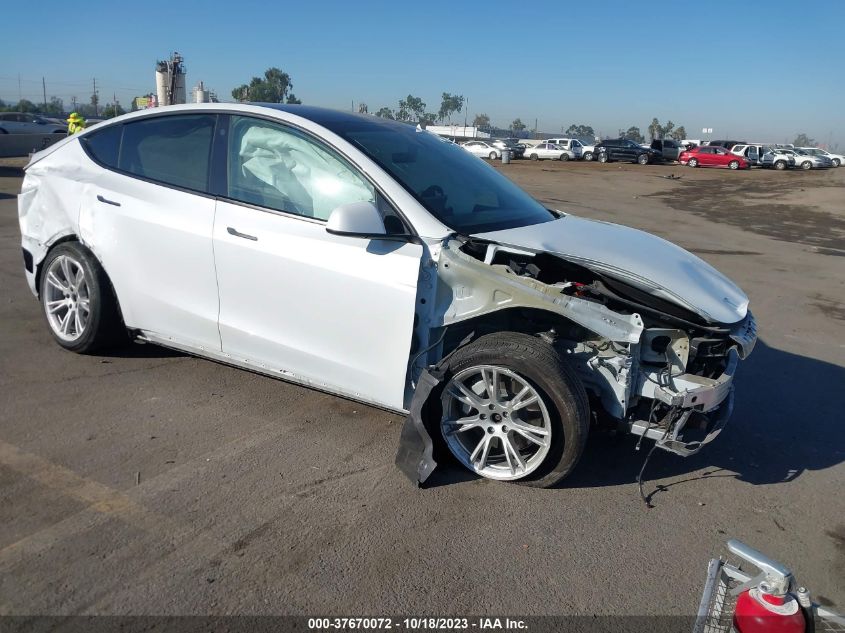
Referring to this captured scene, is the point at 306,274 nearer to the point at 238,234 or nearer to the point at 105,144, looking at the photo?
the point at 238,234

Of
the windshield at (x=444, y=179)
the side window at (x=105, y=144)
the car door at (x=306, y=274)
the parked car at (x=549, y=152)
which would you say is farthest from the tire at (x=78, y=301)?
the parked car at (x=549, y=152)

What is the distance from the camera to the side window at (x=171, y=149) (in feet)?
14.7

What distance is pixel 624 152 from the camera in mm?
49969

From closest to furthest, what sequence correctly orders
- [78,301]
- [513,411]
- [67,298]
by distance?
[513,411] → [78,301] → [67,298]

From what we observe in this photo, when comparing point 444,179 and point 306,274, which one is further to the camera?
point 444,179

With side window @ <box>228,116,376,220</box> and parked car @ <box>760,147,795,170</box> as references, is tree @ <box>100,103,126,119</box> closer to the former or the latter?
parked car @ <box>760,147,795,170</box>

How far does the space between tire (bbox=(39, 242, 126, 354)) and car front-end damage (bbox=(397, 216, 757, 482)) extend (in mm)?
2340

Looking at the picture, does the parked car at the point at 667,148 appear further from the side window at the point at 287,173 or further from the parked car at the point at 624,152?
the side window at the point at 287,173

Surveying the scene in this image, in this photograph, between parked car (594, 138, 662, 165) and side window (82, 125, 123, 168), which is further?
parked car (594, 138, 662, 165)

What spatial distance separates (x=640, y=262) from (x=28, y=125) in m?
39.2

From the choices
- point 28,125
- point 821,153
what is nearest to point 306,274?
point 28,125

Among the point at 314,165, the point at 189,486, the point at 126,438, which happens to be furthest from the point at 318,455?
the point at 314,165

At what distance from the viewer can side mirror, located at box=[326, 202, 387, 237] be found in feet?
11.9

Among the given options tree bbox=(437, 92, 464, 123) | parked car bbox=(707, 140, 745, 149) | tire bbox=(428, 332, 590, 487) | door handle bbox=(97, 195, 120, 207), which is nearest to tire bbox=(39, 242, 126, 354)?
door handle bbox=(97, 195, 120, 207)
